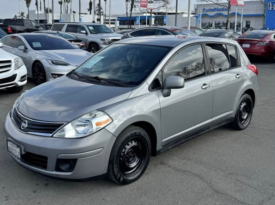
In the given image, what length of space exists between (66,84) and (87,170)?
4.55 feet

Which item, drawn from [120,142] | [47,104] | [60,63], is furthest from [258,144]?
[60,63]

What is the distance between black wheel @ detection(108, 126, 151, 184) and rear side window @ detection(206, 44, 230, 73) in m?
1.77

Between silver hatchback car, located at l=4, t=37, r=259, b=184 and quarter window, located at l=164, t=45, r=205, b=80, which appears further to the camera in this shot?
quarter window, located at l=164, t=45, r=205, b=80

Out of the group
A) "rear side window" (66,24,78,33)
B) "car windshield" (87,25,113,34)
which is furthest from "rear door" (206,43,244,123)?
"rear side window" (66,24,78,33)

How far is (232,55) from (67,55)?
510 centimetres

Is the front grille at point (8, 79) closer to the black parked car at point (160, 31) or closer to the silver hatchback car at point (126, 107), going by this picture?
the silver hatchback car at point (126, 107)

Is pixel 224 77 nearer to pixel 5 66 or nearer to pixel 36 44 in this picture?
pixel 5 66

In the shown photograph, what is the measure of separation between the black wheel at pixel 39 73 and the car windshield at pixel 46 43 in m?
0.73

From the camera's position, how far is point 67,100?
362 cm

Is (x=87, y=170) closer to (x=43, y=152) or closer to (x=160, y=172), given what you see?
(x=43, y=152)

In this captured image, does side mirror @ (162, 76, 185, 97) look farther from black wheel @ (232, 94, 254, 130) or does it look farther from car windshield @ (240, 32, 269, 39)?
car windshield @ (240, 32, 269, 39)

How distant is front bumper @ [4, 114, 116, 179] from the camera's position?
3158mm

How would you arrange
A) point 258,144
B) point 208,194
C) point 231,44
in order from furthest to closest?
point 231,44 < point 258,144 < point 208,194

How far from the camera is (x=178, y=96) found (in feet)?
13.5
